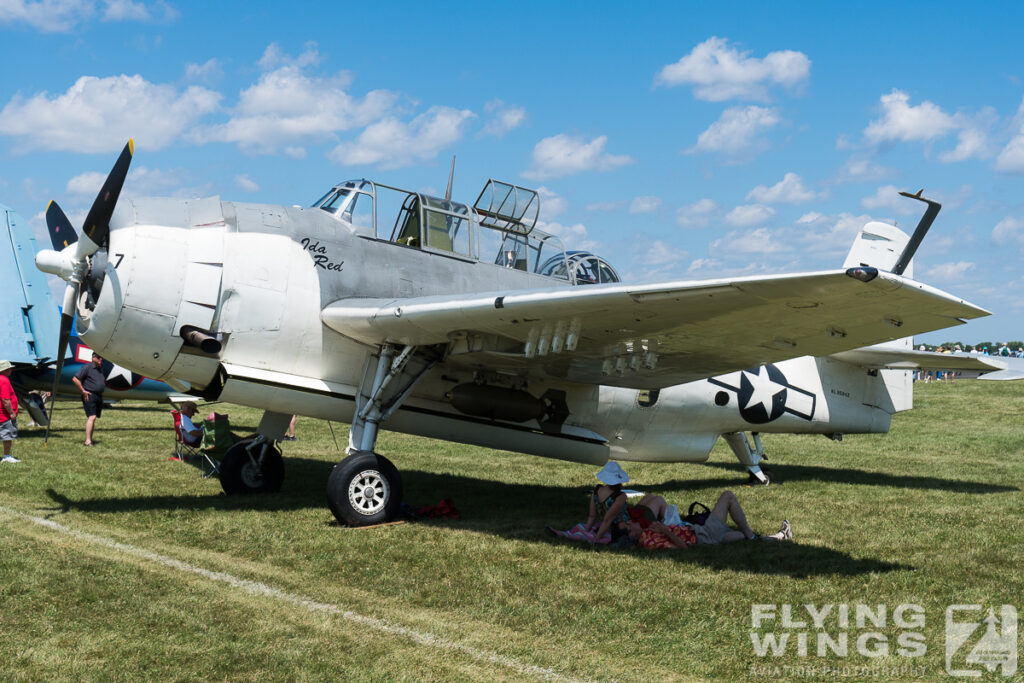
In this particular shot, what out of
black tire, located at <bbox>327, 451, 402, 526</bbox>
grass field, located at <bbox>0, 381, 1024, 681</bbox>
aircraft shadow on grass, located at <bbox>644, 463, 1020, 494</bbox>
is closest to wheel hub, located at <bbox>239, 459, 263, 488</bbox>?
grass field, located at <bbox>0, 381, 1024, 681</bbox>

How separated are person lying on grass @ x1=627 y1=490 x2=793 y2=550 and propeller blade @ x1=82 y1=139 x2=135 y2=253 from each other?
604 centimetres

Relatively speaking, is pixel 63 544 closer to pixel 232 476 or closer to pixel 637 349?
pixel 232 476

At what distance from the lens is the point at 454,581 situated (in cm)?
665

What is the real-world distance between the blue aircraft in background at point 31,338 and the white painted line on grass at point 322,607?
38.0ft

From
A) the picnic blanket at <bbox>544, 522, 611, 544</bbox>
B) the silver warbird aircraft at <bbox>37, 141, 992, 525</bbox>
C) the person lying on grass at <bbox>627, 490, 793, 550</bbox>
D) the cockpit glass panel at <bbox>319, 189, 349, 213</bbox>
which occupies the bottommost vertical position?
the picnic blanket at <bbox>544, 522, 611, 544</bbox>

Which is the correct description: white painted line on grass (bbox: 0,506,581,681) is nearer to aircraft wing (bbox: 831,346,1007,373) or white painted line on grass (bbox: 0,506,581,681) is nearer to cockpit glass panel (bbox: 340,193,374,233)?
cockpit glass panel (bbox: 340,193,374,233)

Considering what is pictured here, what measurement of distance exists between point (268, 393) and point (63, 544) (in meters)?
2.45

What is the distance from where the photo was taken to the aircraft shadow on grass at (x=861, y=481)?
12.6 metres

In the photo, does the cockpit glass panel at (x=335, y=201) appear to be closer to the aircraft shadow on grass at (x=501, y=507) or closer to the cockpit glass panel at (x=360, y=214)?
the cockpit glass panel at (x=360, y=214)

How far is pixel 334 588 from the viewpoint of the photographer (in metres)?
6.34

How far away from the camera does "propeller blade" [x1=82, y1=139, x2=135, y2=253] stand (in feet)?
26.6

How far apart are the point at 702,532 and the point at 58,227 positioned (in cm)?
820

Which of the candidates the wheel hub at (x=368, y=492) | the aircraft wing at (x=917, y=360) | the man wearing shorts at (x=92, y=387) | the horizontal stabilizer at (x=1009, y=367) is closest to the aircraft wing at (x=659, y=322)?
the wheel hub at (x=368, y=492)

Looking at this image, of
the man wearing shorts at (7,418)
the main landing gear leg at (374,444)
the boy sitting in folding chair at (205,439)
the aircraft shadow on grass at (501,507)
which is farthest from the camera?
the man wearing shorts at (7,418)
